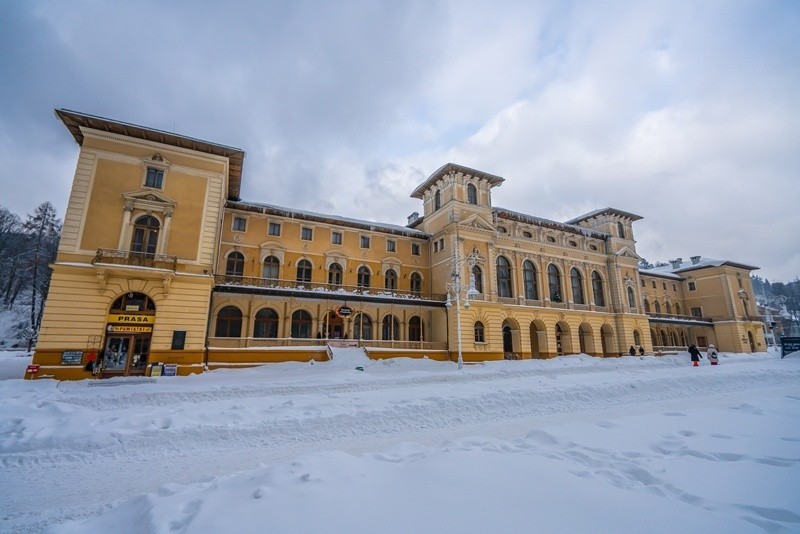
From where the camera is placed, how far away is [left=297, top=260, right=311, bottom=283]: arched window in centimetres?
3070

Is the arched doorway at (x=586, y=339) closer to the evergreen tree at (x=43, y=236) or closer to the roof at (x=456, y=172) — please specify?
the roof at (x=456, y=172)

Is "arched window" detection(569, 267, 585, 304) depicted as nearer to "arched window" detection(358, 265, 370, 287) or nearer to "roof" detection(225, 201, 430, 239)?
"roof" detection(225, 201, 430, 239)

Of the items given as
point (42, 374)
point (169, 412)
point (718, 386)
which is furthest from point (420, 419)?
point (42, 374)

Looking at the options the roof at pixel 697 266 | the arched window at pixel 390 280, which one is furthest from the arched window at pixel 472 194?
the roof at pixel 697 266

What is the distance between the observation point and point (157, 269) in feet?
68.4

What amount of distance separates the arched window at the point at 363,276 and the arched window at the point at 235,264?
32.5ft

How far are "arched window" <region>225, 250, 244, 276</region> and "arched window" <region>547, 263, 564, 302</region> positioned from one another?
30.0 m

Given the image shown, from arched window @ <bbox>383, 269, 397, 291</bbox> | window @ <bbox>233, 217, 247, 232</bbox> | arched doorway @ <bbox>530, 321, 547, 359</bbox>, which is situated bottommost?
arched doorway @ <bbox>530, 321, 547, 359</bbox>

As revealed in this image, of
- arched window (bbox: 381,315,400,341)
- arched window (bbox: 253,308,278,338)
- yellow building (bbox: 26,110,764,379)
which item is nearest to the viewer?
yellow building (bbox: 26,110,764,379)

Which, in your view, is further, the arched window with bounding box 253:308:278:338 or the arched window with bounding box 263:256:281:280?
the arched window with bounding box 263:256:281:280

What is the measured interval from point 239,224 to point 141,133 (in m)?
9.02

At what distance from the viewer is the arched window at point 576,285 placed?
39906 mm

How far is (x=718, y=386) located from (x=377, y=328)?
21.8 metres

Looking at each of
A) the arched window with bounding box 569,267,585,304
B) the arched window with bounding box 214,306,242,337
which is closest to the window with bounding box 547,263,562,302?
the arched window with bounding box 569,267,585,304
